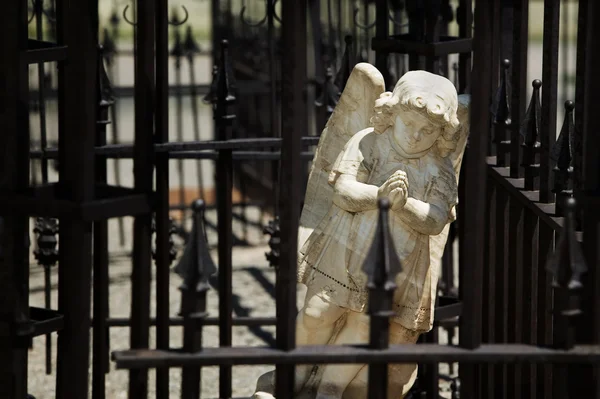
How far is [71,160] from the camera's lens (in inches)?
153

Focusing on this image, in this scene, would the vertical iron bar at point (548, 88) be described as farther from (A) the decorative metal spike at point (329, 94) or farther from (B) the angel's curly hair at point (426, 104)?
(A) the decorative metal spike at point (329, 94)

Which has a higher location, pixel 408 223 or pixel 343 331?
pixel 408 223

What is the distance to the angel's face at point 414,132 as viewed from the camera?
16.5ft

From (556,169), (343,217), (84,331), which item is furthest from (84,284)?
(556,169)

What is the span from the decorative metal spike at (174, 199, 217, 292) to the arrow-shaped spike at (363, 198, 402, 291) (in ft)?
1.48

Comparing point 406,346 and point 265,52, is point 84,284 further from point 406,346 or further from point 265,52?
point 265,52

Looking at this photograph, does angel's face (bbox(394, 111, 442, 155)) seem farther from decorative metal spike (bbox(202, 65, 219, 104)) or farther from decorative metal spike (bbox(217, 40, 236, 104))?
decorative metal spike (bbox(202, 65, 219, 104))

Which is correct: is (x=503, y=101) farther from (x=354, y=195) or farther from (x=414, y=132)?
(x=354, y=195)

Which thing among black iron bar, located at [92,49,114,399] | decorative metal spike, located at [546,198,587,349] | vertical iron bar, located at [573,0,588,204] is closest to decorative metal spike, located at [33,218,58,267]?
black iron bar, located at [92,49,114,399]

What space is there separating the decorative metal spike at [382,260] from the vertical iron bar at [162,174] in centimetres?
162

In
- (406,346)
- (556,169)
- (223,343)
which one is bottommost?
(223,343)

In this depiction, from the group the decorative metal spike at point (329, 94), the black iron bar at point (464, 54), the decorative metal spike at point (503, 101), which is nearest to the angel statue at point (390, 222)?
the decorative metal spike at point (503, 101)

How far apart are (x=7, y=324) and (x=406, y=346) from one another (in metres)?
1.28

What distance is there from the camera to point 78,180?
3893 mm
